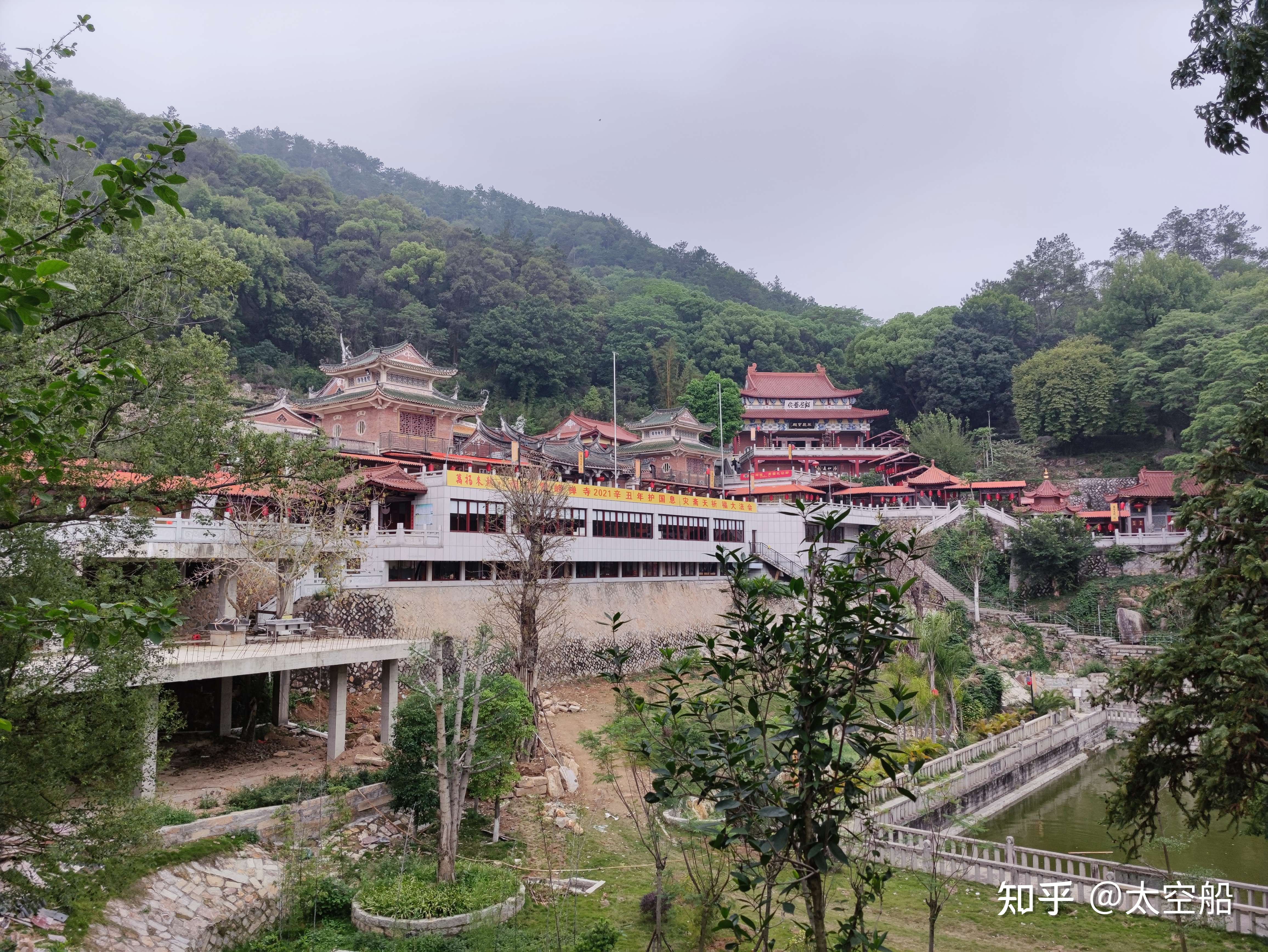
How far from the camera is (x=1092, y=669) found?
1135 inches

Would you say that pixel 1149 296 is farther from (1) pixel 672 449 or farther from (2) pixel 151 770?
(2) pixel 151 770

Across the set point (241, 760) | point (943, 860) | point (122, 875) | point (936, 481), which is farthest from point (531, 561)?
point (936, 481)

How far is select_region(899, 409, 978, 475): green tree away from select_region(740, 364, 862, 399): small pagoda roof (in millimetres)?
4904

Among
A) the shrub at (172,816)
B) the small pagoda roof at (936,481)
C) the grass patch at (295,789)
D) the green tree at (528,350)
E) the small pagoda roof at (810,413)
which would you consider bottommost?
the grass patch at (295,789)

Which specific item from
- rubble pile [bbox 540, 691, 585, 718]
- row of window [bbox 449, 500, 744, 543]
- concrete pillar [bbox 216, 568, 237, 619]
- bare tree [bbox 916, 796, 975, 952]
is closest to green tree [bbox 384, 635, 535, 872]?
bare tree [bbox 916, 796, 975, 952]

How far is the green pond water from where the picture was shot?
1442cm

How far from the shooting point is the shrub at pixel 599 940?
8656mm

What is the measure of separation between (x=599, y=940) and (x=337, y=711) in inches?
298

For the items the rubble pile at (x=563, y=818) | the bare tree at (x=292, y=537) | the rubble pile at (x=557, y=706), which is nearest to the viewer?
the rubble pile at (x=563, y=818)

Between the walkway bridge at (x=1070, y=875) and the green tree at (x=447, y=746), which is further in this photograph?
the green tree at (x=447, y=746)

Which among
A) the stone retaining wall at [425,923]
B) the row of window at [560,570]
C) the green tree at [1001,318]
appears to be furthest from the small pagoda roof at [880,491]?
the stone retaining wall at [425,923]

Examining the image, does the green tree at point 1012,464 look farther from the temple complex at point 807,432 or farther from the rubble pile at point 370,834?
the rubble pile at point 370,834

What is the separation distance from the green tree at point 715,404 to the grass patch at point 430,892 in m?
42.8

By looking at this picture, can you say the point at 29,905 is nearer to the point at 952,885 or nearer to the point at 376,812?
the point at 376,812
